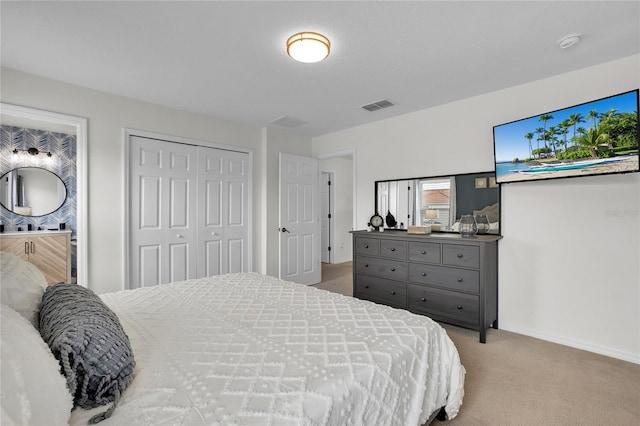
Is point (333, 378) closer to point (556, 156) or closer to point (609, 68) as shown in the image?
point (556, 156)

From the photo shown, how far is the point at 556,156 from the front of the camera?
102 inches

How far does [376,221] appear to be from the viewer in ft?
13.0

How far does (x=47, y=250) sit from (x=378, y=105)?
4.80 m

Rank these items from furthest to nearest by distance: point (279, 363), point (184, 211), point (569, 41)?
1. point (184, 211)
2. point (569, 41)
3. point (279, 363)

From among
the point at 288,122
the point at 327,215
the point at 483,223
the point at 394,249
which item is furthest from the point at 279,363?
the point at 327,215

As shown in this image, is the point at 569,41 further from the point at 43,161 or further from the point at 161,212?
the point at 43,161

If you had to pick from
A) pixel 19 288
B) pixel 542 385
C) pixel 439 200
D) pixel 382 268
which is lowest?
pixel 542 385

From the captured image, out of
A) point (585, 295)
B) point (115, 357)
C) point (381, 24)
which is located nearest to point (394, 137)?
point (381, 24)

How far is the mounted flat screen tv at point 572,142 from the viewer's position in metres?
2.18

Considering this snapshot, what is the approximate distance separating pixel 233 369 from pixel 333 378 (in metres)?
0.38

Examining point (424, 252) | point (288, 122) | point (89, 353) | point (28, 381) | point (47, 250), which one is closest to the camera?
point (28, 381)

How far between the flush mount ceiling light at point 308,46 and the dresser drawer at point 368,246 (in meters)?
2.14

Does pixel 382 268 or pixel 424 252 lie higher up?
pixel 424 252

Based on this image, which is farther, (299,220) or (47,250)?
(299,220)
